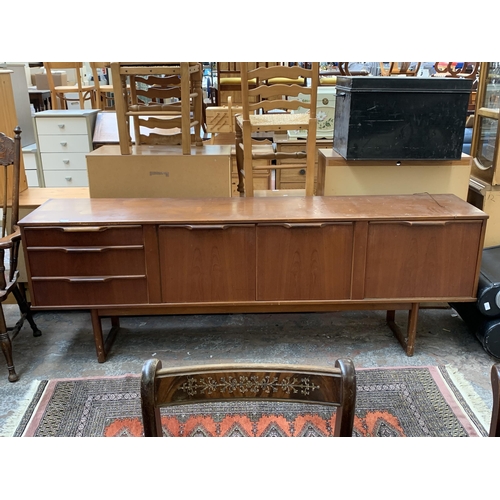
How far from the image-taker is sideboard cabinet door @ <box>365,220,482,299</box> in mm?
2234

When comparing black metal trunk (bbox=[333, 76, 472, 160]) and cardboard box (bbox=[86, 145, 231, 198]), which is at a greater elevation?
black metal trunk (bbox=[333, 76, 472, 160])

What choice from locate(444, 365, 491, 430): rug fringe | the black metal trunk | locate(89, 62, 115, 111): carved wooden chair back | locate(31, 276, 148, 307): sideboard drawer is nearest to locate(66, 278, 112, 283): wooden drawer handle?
locate(31, 276, 148, 307): sideboard drawer

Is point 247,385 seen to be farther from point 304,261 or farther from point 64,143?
point 64,143

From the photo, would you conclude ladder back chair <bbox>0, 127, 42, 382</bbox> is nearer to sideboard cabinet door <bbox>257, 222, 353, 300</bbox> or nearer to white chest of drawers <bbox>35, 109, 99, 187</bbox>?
sideboard cabinet door <bbox>257, 222, 353, 300</bbox>

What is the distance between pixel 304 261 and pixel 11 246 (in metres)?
1.34

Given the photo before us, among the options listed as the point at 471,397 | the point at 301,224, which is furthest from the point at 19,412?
the point at 471,397

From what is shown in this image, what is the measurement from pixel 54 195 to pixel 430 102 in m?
2.12

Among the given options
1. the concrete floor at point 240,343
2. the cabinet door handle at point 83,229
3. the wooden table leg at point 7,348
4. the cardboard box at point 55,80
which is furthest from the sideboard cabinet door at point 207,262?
the cardboard box at point 55,80

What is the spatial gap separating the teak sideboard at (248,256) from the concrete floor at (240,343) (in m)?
0.27

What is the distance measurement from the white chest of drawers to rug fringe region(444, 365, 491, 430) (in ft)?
10.2

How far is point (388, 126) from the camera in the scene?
2539mm

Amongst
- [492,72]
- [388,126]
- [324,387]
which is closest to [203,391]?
[324,387]

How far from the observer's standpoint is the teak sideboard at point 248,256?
7.23 feet

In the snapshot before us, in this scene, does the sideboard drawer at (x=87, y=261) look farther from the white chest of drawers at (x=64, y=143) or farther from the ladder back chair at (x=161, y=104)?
the white chest of drawers at (x=64, y=143)
